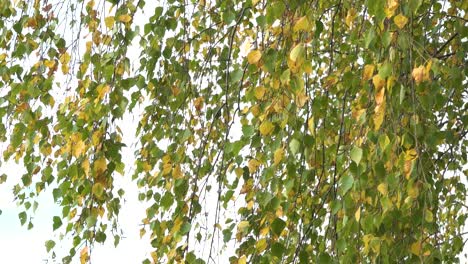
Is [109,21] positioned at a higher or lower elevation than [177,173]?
higher

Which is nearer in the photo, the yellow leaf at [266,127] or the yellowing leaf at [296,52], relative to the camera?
the yellowing leaf at [296,52]

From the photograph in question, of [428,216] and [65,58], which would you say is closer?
[428,216]

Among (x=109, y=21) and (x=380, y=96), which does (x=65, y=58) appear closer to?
(x=109, y=21)

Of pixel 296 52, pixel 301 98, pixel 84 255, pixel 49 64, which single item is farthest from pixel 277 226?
pixel 49 64

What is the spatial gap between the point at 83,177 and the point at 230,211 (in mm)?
899

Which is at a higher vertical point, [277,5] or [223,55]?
[223,55]

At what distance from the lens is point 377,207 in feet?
5.89

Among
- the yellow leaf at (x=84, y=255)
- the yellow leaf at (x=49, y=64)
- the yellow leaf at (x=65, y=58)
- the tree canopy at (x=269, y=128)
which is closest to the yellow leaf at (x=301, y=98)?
the tree canopy at (x=269, y=128)

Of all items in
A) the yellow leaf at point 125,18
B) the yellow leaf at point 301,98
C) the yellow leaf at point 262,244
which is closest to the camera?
the yellow leaf at point 301,98

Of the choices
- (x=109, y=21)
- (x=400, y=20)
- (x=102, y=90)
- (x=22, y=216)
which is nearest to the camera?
(x=400, y=20)

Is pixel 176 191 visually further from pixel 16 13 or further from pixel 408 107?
pixel 16 13

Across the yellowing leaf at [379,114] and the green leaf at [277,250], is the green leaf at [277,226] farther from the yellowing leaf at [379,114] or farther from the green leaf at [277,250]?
the yellowing leaf at [379,114]

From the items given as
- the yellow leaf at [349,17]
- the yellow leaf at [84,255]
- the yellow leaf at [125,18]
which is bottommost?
the yellow leaf at [84,255]

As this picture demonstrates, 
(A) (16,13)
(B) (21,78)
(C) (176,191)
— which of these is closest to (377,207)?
(C) (176,191)
